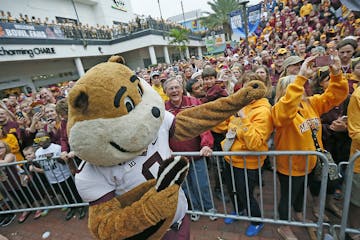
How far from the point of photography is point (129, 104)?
1.19 metres

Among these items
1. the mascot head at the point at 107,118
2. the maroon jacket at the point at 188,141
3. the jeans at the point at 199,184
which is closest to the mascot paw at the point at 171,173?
the mascot head at the point at 107,118

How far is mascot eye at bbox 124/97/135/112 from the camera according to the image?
1.18 metres

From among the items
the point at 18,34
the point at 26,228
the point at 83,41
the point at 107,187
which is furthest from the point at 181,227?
the point at 83,41

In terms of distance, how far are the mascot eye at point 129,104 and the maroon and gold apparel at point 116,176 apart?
1.24ft

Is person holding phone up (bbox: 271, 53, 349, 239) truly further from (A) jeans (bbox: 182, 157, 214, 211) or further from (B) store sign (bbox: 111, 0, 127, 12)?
(B) store sign (bbox: 111, 0, 127, 12)

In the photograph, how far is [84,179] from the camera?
1268mm

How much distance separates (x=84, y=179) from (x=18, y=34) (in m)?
17.5

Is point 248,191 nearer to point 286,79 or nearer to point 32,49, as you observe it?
point 286,79

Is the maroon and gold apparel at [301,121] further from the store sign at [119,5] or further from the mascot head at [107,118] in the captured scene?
the store sign at [119,5]

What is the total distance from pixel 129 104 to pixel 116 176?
0.47 metres

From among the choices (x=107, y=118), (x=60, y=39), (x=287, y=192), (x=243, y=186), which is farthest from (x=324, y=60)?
(x=60, y=39)

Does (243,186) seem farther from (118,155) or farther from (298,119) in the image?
(118,155)

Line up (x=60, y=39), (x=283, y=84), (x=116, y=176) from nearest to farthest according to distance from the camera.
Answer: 1. (x=116, y=176)
2. (x=283, y=84)
3. (x=60, y=39)

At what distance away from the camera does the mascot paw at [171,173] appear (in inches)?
44.4
